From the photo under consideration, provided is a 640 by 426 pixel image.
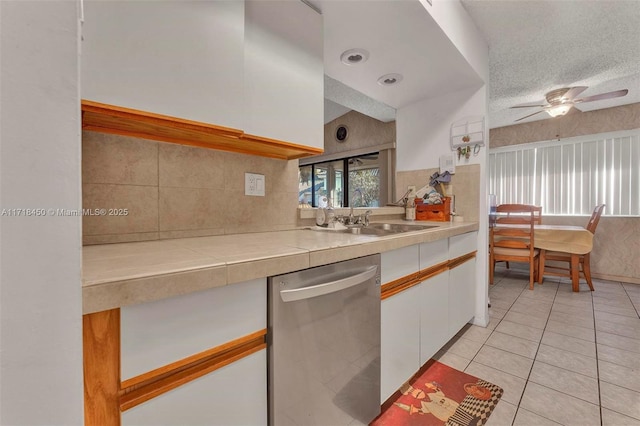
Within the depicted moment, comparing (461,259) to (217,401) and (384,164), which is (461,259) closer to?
(217,401)

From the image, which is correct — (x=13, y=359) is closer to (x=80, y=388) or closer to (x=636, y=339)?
(x=80, y=388)

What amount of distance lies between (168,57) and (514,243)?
12.5ft

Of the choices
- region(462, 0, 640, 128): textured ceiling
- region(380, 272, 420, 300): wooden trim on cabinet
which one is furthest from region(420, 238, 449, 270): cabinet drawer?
region(462, 0, 640, 128): textured ceiling

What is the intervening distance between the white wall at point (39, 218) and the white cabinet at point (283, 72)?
0.72 meters

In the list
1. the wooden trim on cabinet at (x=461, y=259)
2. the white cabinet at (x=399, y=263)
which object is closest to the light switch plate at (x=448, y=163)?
the wooden trim on cabinet at (x=461, y=259)

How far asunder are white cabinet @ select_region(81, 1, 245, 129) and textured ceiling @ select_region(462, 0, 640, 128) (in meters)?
1.73

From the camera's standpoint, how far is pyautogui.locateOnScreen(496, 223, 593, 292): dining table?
2.98 metres

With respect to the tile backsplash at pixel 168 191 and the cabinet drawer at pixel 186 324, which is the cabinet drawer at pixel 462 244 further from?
the cabinet drawer at pixel 186 324

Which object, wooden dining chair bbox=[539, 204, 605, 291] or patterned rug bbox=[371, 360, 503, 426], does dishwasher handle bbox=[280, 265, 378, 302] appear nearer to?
patterned rug bbox=[371, 360, 503, 426]

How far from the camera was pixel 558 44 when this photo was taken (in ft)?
7.04

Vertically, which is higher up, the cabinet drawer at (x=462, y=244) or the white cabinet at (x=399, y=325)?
the cabinet drawer at (x=462, y=244)

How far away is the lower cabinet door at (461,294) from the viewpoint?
1.78 metres

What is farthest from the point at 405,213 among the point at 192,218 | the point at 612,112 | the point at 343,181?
the point at 612,112

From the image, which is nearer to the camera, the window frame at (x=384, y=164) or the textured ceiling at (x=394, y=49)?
the textured ceiling at (x=394, y=49)
